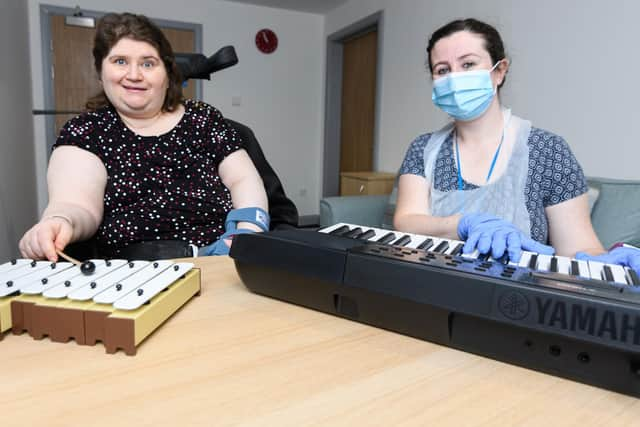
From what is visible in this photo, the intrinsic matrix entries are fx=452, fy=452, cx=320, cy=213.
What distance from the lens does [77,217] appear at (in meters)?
1.12

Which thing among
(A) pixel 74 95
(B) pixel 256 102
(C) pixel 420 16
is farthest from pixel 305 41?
(A) pixel 74 95

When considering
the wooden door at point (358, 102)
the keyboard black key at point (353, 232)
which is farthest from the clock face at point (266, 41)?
the keyboard black key at point (353, 232)

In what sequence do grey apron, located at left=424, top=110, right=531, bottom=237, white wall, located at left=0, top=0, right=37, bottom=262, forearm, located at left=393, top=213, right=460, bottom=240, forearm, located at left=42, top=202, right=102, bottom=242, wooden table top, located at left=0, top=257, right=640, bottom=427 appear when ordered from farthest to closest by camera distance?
1. white wall, located at left=0, top=0, right=37, bottom=262
2. grey apron, located at left=424, top=110, right=531, bottom=237
3. forearm, located at left=393, top=213, right=460, bottom=240
4. forearm, located at left=42, top=202, right=102, bottom=242
5. wooden table top, located at left=0, top=257, right=640, bottom=427

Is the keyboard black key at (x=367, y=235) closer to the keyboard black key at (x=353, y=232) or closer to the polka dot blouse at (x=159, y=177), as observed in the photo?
the keyboard black key at (x=353, y=232)

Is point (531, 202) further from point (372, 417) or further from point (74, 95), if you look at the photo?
point (74, 95)

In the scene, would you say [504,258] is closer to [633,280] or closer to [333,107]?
[633,280]

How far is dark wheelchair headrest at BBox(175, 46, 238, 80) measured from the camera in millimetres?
1569

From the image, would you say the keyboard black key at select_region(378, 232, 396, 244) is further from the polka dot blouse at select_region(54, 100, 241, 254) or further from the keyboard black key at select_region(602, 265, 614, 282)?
the polka dot blouse at select_region(54, 100, 241, 254)

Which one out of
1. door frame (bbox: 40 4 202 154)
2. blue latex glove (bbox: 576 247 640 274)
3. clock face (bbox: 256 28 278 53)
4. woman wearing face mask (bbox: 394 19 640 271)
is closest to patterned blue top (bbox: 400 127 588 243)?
woman wearing face mask (bbox: 394 19 640 271)

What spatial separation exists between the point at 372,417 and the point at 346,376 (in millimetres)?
76

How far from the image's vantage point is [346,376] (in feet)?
1.59

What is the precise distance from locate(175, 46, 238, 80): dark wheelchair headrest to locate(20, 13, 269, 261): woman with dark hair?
0.17 meters

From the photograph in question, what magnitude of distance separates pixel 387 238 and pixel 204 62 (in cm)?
119

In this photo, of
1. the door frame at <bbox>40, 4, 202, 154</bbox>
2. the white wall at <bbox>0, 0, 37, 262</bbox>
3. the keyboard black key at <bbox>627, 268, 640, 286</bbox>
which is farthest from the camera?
the door frame at <bbox>40, 4, 202, 154</bbox>
